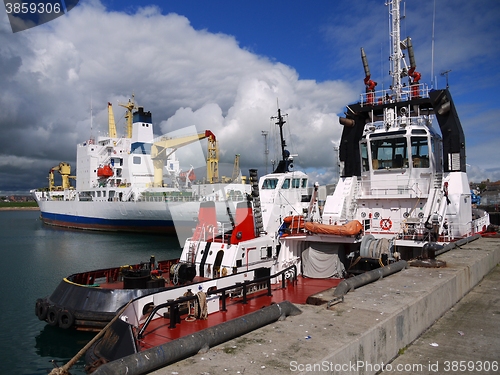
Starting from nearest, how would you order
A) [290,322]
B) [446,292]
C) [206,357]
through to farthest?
[206,357], [290,322], [446,292]

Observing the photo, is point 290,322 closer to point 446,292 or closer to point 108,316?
point 446,292

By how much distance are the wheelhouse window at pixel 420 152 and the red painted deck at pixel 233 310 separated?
622 cm

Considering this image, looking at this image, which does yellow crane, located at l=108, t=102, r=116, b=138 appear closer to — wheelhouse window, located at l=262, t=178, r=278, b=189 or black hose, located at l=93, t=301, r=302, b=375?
wheelhouse window, located at l=262, t=178, r=278, b=189

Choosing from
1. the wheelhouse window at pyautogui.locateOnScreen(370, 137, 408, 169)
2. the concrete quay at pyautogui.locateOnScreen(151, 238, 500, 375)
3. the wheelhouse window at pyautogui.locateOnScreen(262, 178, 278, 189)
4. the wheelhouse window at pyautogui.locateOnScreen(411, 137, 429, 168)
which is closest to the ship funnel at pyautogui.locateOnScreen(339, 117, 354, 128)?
the wheelhouse window at pyautogui.locateOnScreen(370, 137, 408, 169)

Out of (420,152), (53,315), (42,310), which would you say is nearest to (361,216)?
(420,152)

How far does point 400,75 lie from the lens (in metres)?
18.9

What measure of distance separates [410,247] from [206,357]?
11213mm

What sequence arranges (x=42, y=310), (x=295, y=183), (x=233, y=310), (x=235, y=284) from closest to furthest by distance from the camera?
(x=233, y=310) → (x=235, y=284) → (x=42, y=310) → (x=295, y=183)

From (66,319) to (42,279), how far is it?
37.7 ft

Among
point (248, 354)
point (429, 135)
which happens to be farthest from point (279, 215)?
point (248, 354)

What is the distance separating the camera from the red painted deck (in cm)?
770

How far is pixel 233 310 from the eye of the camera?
9.80m

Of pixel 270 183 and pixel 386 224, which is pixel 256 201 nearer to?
pixel 270 183

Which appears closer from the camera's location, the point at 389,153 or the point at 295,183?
the point at 389,153
